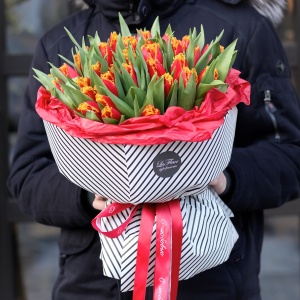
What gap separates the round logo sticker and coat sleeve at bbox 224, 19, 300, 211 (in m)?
0.42

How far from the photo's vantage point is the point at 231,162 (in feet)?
7.25

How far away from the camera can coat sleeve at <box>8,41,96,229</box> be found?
2.24m

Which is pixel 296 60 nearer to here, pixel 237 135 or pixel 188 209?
pixel 237 135

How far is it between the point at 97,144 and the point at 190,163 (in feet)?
0.66

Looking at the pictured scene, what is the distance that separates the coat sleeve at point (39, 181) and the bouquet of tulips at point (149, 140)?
290 mm

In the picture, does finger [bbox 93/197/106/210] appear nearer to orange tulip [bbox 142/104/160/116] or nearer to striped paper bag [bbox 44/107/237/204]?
striped paper bag [bbox 44/107/237/204]

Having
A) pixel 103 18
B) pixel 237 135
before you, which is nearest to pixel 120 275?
pixel 237 135

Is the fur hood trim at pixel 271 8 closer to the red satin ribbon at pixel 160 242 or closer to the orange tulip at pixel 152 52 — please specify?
the orange tulip at pixel 152 52

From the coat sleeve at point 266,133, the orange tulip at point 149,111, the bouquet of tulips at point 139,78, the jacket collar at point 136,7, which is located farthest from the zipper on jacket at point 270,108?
the orange tulip at point 149,111

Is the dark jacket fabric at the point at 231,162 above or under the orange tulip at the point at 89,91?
under

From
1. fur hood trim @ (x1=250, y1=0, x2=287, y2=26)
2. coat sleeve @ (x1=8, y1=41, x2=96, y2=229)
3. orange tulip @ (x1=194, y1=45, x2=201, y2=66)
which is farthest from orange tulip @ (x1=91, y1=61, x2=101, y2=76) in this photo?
fur hood trim @ (x1=250, y1=0, x2=287, y2=26)

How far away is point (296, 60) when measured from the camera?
13.2ft

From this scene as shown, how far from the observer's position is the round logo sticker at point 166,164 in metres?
1.79

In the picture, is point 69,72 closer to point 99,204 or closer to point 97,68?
point 97,68
